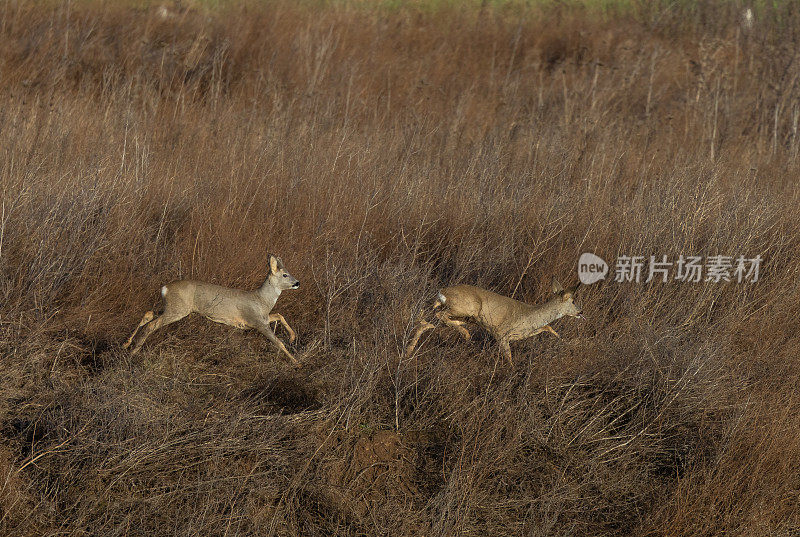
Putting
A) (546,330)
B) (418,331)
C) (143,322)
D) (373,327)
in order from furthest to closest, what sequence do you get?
1. (373,327)
2. (546,330)
3. (418,331)
4. (143,322)

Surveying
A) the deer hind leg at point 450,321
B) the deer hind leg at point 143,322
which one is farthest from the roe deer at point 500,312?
the deer hind leg at point 143,322

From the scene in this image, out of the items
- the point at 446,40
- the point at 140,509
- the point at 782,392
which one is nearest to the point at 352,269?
the point at 140,509

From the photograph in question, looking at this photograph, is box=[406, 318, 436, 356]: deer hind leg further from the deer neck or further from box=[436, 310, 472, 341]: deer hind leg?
the deer neck

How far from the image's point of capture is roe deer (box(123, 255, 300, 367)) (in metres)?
4.07

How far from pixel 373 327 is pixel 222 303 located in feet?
2.93

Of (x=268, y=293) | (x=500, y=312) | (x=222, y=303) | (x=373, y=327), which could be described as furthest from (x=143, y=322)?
(x=500, y=312)

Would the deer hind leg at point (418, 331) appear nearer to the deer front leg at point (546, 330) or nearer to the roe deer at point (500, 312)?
the roe deer at point (500, 312)

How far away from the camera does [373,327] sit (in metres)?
4.68

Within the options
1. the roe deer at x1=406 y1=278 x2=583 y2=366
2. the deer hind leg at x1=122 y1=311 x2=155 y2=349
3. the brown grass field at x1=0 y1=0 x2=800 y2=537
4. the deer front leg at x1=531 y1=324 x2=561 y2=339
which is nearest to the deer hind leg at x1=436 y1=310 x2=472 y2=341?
the roe deer at x1=406 y1=278 x2=583 y2=366

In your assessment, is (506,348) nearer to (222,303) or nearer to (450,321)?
(450,321)

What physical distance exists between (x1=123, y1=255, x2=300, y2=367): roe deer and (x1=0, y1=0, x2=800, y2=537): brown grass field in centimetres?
26

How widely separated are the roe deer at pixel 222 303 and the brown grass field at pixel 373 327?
0.26 m

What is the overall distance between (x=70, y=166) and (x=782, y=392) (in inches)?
184

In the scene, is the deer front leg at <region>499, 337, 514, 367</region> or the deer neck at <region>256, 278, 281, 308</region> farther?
the deer front leg at <region>499, 337, 514, 367</region>
